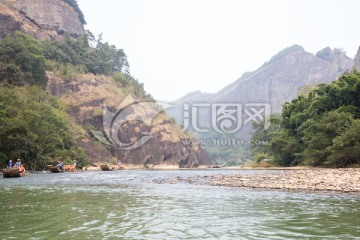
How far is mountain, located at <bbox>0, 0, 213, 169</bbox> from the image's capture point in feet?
256

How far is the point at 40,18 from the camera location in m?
112

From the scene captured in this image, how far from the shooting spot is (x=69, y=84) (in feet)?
310

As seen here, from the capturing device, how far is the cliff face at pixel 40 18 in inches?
3784

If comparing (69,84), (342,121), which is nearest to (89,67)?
(69,84)

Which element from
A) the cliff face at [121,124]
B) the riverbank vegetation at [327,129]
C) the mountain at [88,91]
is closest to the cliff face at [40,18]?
the mountain at [88,91]

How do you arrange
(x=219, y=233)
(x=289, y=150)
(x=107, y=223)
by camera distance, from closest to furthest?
(x=219, y=233) → (x=107, y=223) → (x=289, y=150)

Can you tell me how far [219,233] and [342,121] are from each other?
3728 centimetres

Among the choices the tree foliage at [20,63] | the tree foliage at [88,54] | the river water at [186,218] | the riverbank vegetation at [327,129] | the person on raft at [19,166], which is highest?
the tree foliage at [88,54]

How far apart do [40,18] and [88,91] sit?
34137mm

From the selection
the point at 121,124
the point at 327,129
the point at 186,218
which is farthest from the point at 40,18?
the point at 186,218

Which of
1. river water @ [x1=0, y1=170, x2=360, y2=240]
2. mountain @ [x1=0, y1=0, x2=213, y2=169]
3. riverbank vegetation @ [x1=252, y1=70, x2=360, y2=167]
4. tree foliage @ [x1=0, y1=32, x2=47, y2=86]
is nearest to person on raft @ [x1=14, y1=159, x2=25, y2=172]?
river water @ [x1=0, y1=170, x2=360, y2=240]

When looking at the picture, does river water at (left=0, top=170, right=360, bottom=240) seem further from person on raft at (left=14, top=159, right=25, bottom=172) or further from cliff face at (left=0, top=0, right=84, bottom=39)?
cliff face at (left=0, top=0, right=84, bottom=39)

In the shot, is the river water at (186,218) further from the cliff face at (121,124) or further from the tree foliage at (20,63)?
the cliff face at (121,124)

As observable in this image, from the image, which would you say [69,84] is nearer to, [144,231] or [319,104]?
[319,104]
